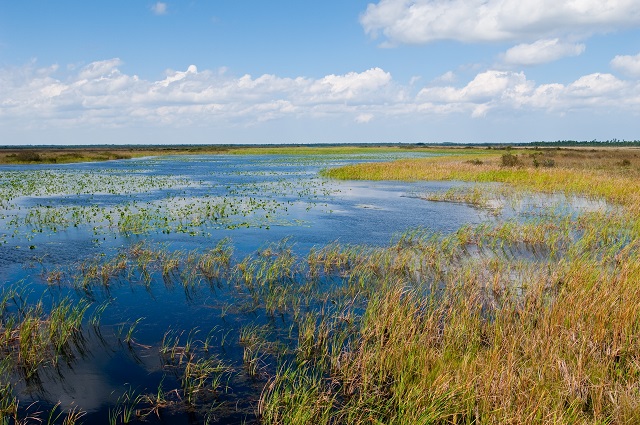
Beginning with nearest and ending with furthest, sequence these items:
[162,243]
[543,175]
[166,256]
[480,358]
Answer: [480,358] < [166,256] < [162,243] < [543,175]

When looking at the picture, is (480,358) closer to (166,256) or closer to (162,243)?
(166,256)

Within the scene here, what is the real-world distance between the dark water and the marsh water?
4 centimetres

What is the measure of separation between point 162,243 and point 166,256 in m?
3.03

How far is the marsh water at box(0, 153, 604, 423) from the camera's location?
8617 millimetres

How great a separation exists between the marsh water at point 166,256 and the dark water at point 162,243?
41mm

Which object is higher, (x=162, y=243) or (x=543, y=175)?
(x=543, y=175)

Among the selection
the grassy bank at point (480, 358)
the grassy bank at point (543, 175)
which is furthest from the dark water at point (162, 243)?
the grassy bank at point (543, 175)

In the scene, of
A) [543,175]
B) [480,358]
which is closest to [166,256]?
[480,358]

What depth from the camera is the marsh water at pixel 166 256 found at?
8.62m

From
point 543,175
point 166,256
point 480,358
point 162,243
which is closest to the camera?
point 480,358

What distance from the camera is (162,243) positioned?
20.4 meters

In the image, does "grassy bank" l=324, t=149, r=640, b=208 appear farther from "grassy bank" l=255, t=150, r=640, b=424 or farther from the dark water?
"grassy bank" l=255, t=150, r=640, b=424

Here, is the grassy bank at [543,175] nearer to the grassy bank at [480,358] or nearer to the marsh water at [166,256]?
the marsh water at [166,256]

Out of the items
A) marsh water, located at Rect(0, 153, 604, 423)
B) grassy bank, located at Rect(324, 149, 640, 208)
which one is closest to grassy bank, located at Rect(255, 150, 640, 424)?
marsh water, located at Rect(0, 153, 604, 423)
